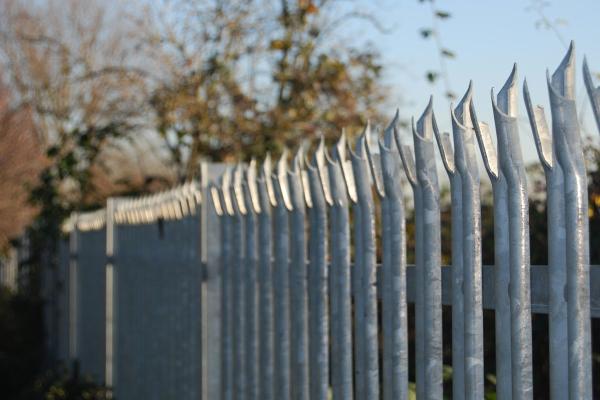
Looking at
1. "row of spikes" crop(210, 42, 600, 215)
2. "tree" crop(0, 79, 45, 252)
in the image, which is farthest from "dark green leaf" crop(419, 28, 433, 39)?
"tree" crop(0, 79, 45, 252)

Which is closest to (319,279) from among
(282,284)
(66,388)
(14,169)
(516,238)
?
(282,284)

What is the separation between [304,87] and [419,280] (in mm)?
6624

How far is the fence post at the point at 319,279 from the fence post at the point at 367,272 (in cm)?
25

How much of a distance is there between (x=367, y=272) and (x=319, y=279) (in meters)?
0.36

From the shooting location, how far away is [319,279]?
3.49 m

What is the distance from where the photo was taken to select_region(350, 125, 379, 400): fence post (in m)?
3.11

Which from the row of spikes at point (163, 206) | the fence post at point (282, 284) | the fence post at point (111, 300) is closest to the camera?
the fence post at point (282, 284)

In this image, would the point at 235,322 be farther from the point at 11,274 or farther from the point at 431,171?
the point at 11,274

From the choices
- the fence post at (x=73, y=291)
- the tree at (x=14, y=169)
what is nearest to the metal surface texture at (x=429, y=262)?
the fence post at (x=73, y=291)

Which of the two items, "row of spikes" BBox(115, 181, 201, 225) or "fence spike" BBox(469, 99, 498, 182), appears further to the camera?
"row of spikes" BBox(115, 181, 201, 225)

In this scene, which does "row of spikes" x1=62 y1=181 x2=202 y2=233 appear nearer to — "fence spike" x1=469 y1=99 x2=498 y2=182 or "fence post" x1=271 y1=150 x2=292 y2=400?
"fence post" x1=271 y1=150 x2=292 y2=400

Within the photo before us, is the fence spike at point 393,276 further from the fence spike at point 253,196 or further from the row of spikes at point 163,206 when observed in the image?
the row of spikes at point 163,206

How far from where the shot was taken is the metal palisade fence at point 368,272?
7.36 ft

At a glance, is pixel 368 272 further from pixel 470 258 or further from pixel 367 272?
pixel 470 258
